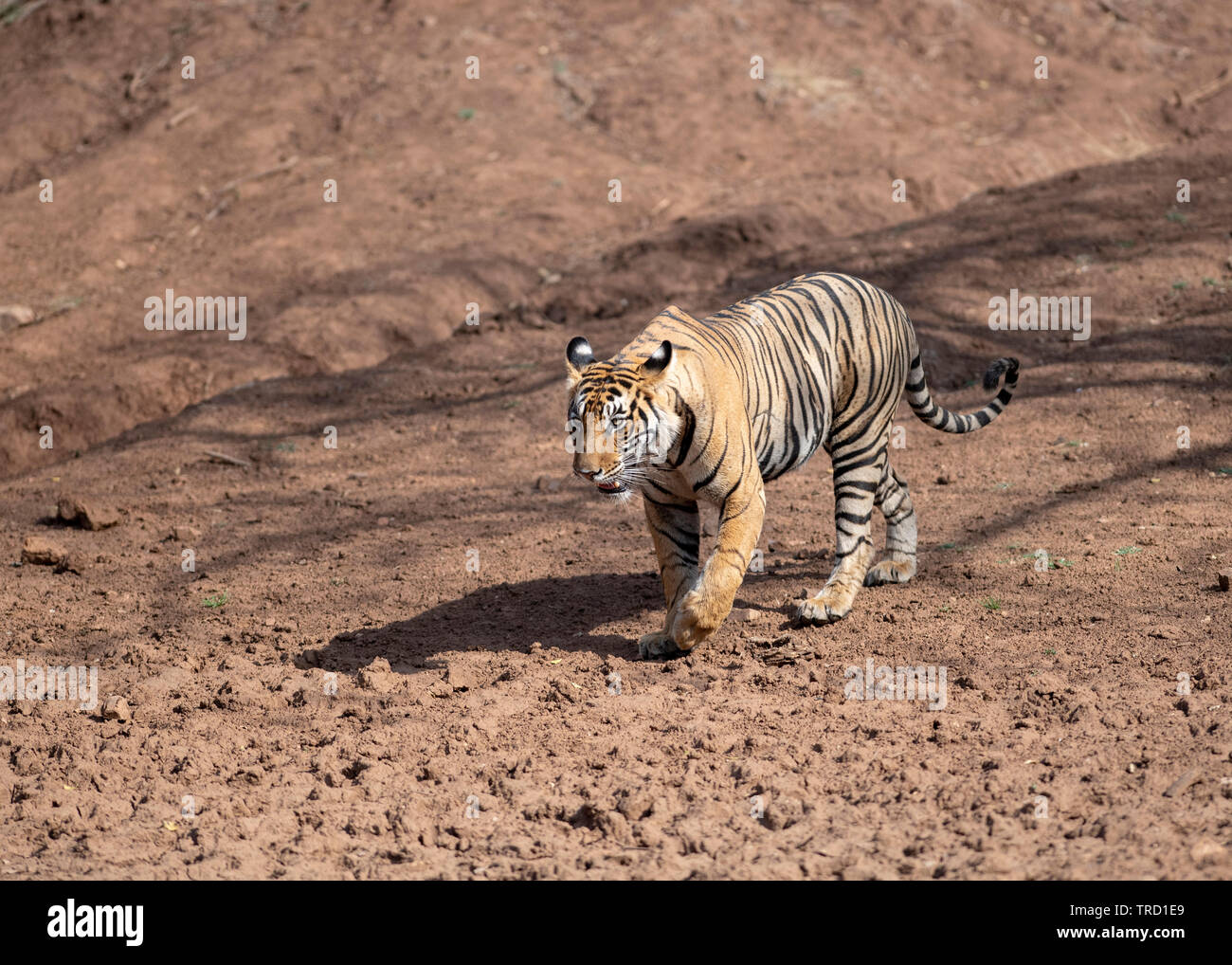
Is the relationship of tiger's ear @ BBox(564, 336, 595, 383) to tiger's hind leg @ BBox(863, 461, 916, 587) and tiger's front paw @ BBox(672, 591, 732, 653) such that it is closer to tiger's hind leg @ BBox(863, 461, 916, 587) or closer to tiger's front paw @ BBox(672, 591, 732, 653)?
tiger's front paw @ BBox(672, 591, 732, 653)

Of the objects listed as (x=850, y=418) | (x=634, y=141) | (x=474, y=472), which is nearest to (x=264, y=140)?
(x=634, y=141)

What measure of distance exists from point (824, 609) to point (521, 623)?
1.63m

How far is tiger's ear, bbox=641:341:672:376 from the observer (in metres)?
4.93

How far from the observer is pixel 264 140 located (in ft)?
50.6

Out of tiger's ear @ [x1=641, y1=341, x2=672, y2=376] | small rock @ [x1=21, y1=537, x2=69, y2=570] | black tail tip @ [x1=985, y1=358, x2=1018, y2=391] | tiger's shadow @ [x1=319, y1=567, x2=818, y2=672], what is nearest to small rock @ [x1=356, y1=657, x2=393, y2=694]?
tiger's shadow @ [x1=319, y1=567, x2=818, y2=672]

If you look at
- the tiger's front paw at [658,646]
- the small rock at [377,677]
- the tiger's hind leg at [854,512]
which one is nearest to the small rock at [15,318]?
the small rock at [377,677]

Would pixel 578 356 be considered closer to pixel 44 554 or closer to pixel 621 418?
pixel 621 418

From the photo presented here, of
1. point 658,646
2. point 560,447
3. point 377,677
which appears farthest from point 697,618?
point 560,447

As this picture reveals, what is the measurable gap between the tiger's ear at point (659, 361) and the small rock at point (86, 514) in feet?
15.5

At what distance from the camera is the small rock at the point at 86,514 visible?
7945mm

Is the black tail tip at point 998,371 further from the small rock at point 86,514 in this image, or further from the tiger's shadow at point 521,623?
the small rock at point 86,514

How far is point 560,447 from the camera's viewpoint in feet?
30.3

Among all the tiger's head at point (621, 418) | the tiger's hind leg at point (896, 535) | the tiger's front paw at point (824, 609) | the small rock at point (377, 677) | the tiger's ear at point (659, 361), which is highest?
the tiger's ear at point (659, 361)

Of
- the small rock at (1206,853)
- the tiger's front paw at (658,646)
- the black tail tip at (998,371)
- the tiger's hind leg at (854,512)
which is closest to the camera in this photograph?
the small rock at (1206,853)
